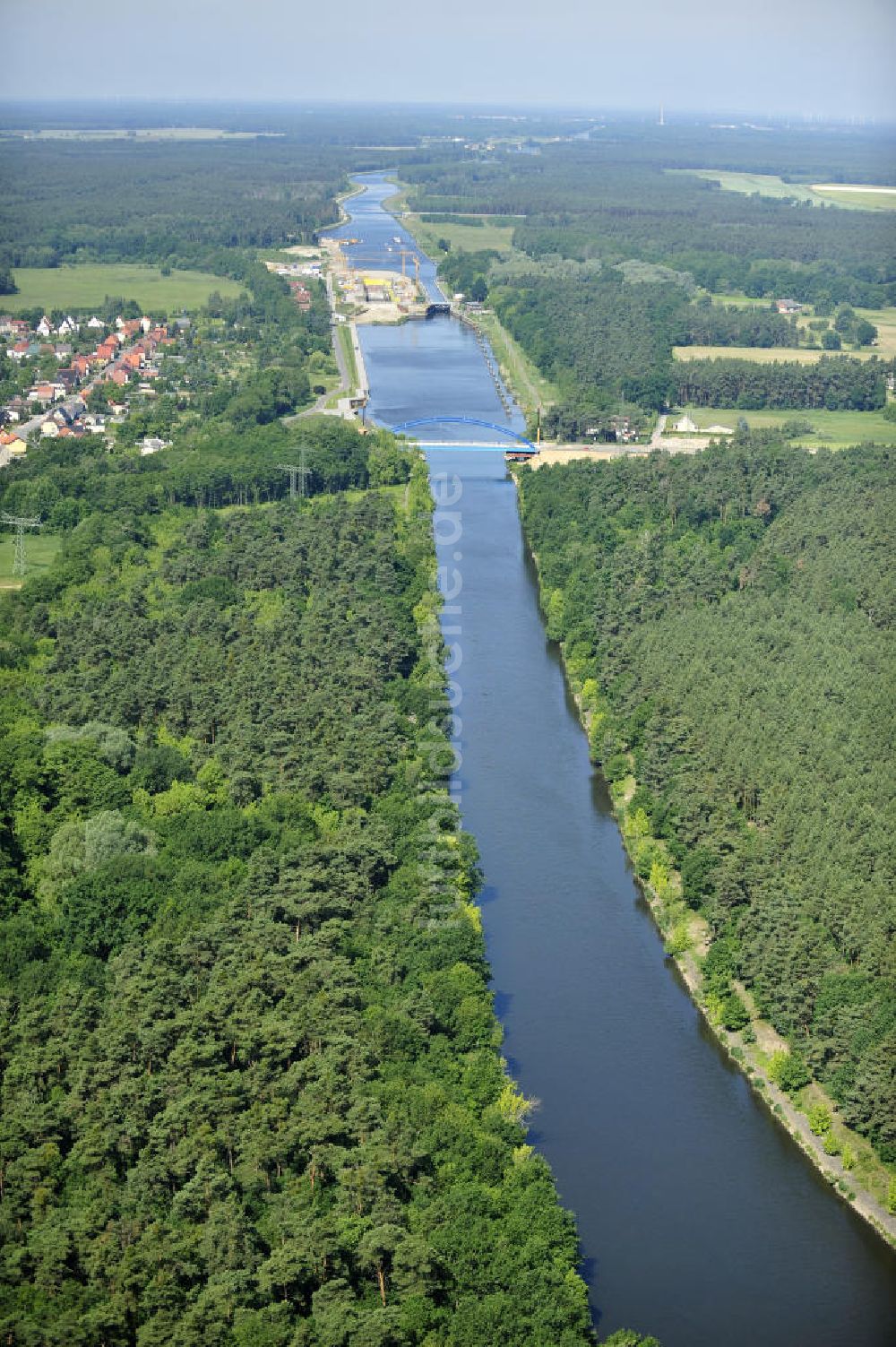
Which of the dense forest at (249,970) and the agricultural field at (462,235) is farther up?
the agricultural field at (462,235)

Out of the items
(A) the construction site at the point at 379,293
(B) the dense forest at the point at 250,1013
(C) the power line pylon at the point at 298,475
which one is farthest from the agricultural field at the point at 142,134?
(B) the dense forest at the point at 250,1013

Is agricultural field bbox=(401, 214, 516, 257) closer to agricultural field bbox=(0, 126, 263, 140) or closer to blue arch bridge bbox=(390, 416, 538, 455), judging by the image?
agricultural field bbox=(0, 126, 263, 140)

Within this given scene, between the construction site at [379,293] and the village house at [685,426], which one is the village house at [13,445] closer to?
the village house at [685,426]

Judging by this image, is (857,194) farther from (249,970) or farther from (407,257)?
(249,970)

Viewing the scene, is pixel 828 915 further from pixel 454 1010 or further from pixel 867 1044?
pixel 454 1010

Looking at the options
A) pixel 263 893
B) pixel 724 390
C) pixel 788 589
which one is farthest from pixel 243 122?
pixel 263 893

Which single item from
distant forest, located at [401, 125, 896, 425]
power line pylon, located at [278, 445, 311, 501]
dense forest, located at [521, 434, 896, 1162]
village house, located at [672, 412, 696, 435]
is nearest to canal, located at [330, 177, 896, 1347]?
dense forest, located at [521, 434, 896, 1162]
